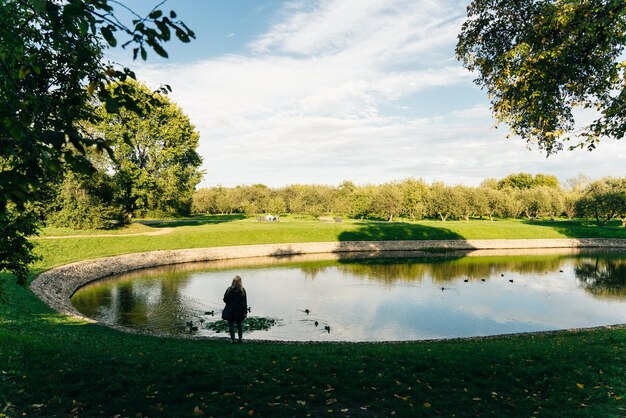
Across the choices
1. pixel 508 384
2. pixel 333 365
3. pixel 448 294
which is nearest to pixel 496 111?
pixel 508 384

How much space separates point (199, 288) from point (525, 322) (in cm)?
2329

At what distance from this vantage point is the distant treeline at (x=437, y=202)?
8469 cm

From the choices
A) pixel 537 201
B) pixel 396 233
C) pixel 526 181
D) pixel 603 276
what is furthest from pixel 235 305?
pixel 526 181

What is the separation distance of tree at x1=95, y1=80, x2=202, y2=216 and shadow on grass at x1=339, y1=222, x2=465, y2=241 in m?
25.2

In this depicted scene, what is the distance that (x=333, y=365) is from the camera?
11039 millimetres

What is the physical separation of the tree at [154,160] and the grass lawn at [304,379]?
3953 cm

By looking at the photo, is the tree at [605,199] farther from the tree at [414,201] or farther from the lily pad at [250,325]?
the lily pad at [250,325]

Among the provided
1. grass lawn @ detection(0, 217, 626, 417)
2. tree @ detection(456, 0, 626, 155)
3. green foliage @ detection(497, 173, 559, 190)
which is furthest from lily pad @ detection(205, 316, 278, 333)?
green foliage @ detection(497, 173, 559, 190)

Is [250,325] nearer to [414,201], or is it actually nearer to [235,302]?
[235,302]

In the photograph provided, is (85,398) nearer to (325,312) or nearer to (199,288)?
(325,312)

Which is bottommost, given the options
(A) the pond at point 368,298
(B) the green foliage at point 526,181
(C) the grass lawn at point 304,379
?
(A) the pond at point 368,298

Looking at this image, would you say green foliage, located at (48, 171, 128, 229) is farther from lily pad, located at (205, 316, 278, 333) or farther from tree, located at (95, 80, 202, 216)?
lily pad, located at (205, 316, 278, 333)

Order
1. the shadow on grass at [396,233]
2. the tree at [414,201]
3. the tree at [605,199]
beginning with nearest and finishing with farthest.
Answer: the shadow on grass at [396,233] → the tree at [605,199] → the tree at [414,201]

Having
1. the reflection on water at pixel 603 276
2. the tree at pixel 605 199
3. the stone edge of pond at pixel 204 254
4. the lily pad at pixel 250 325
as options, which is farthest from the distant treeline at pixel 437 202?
the lily pad at pixel 250 325
